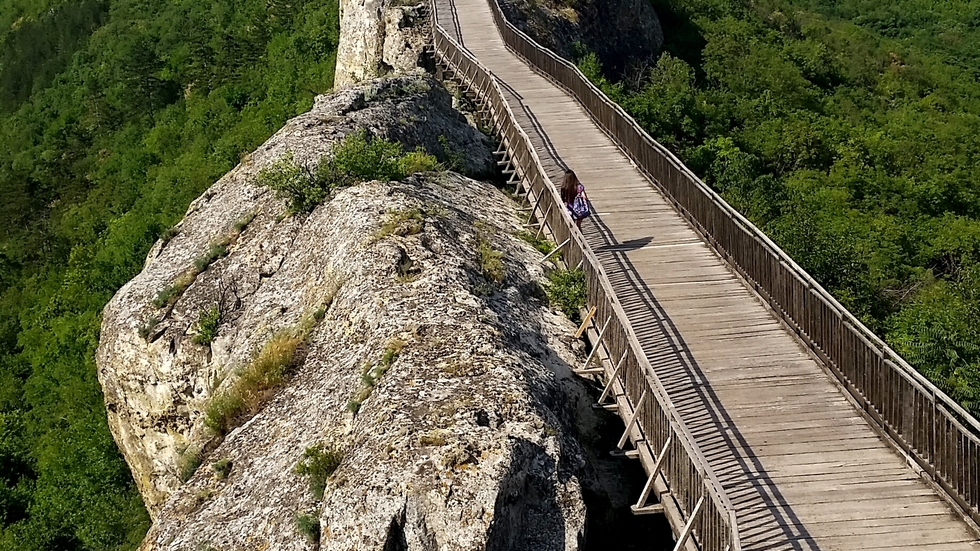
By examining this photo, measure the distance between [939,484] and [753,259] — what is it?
654cm

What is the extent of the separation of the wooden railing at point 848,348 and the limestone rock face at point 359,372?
13.0ft

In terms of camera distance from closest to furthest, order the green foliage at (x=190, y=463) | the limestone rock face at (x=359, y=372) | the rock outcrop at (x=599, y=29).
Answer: the limestone rock face at (x=359, y=372), the green foliage at (x=190, y=463), the rock outcrop at (x=599, y=29)

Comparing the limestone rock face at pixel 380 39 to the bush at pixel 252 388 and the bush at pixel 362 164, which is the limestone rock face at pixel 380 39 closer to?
the bush at pixel 362 164

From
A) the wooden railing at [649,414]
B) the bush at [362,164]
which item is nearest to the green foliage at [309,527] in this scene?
the wooden railing at [649,414]

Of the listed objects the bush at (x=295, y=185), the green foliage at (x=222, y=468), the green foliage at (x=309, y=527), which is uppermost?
the bush at (x=295, y=185)

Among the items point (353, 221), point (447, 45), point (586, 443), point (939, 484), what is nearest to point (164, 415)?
point (353, 221)

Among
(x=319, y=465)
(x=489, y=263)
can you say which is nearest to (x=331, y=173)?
(x=489, y=263)

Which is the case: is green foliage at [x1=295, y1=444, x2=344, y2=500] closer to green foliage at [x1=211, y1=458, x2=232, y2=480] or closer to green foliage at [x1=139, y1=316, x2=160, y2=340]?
green foliage at [x1=211, y1=458, x2=232, y2=480]

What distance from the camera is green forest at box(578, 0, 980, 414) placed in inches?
1028

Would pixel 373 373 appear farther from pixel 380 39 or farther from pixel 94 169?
pixel 94 169

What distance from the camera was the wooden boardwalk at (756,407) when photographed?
12086 mm

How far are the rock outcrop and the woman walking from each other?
80.7 ft

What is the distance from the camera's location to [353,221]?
769 inches

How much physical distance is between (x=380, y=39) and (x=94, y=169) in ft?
160
